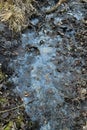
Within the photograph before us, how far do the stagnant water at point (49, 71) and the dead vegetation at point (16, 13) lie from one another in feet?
0.84

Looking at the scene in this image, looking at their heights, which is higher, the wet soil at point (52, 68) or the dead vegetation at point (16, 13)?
the dead vegetation at point (16, 13)

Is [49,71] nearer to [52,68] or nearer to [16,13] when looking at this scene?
[52,68]

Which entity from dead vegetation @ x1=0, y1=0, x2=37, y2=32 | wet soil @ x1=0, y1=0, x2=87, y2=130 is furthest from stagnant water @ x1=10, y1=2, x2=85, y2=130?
dead vegetation @ x1=0, y1=0, x2=37, y2=32

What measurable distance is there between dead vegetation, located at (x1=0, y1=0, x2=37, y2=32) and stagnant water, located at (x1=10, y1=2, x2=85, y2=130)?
10.1 inches

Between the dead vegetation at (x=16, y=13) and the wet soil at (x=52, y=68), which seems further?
the dead vegetation at (x=16, y=13)

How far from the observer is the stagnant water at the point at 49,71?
5.80 meters

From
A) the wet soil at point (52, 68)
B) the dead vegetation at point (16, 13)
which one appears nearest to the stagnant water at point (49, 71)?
the wet soil at point (52, 68)

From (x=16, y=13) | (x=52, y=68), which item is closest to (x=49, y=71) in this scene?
(x=52, y=68)

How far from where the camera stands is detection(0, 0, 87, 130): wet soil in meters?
5.80

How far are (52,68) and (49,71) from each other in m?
0.13

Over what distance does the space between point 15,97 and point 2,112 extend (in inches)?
22.2

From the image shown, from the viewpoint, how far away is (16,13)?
7.89 meters

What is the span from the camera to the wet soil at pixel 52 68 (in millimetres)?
5797

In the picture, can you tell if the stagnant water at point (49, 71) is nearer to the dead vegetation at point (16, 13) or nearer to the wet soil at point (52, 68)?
the wet soil at point (52, 68)
